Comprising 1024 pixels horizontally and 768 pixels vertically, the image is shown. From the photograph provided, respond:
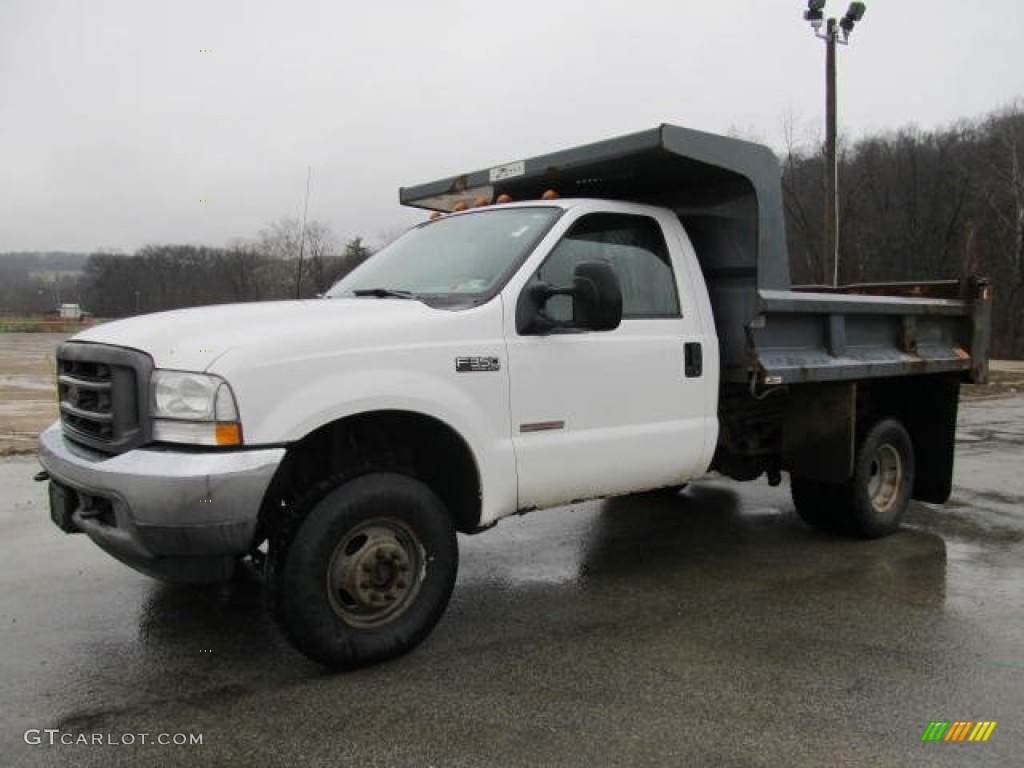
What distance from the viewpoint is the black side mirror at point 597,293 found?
13.0ft

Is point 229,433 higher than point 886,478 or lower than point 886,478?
higher

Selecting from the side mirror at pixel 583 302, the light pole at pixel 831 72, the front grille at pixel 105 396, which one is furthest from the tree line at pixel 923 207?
the front grille at pixel 105 396

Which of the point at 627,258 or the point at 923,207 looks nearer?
the point at 627,258

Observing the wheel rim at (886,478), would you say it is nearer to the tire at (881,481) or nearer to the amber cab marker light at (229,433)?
the tire at (881,481)

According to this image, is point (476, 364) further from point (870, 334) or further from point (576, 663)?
point (870, 334)

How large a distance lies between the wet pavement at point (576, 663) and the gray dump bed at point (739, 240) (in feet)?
4.31

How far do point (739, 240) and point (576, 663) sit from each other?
2.73 metres

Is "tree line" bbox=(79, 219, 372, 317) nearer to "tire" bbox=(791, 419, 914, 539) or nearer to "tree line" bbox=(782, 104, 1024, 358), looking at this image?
"tire" bbox=(791, 419, 914, 539)

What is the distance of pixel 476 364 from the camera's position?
393 centimetres

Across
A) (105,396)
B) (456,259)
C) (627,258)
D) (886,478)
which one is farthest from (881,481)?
(105,396)

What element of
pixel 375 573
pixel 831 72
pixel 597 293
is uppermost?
pixel 831 72

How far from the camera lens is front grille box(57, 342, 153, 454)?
3.37m

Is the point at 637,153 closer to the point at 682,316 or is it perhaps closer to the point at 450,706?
the point at 682,316

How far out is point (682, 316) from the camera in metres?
4.89
